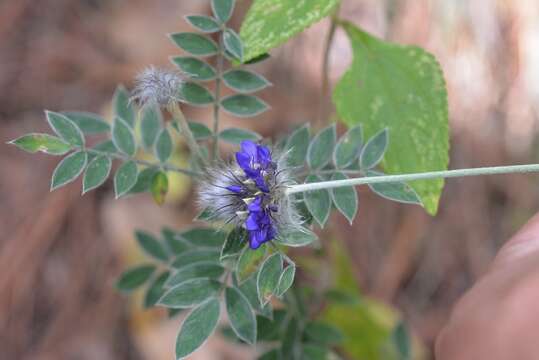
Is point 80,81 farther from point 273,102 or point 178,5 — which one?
point 273,102

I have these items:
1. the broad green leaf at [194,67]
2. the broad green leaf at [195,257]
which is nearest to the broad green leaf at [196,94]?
the broad green leaf at [194,67]

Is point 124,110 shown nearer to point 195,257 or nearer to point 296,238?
point 195,257

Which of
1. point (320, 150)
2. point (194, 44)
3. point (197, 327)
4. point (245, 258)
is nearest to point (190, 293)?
point (197, 327)

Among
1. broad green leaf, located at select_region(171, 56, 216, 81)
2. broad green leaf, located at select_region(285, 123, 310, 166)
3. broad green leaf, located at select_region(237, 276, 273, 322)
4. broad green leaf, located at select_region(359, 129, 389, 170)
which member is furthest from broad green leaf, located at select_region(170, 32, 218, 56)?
broad green leaf, located at select_region(237, 276, 273, 322)

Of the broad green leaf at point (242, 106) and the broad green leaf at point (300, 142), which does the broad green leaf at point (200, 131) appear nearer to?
the broad green leaf at point (242, 106)

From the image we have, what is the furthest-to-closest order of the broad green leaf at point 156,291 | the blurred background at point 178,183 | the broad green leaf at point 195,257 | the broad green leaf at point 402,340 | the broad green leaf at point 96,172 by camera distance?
1. the blurred background at point 178,183
2. the broad green leaf at point 402,340
3. the broad green leaf at point 156,291
4. the broad green leaf at point 195,257
5. the broad green leaf at point 96,172

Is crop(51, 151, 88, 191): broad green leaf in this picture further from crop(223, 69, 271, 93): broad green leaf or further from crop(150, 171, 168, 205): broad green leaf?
crop(223, 69, 271, 93): broad green leaf

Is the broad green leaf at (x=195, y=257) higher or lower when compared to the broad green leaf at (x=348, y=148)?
lower
